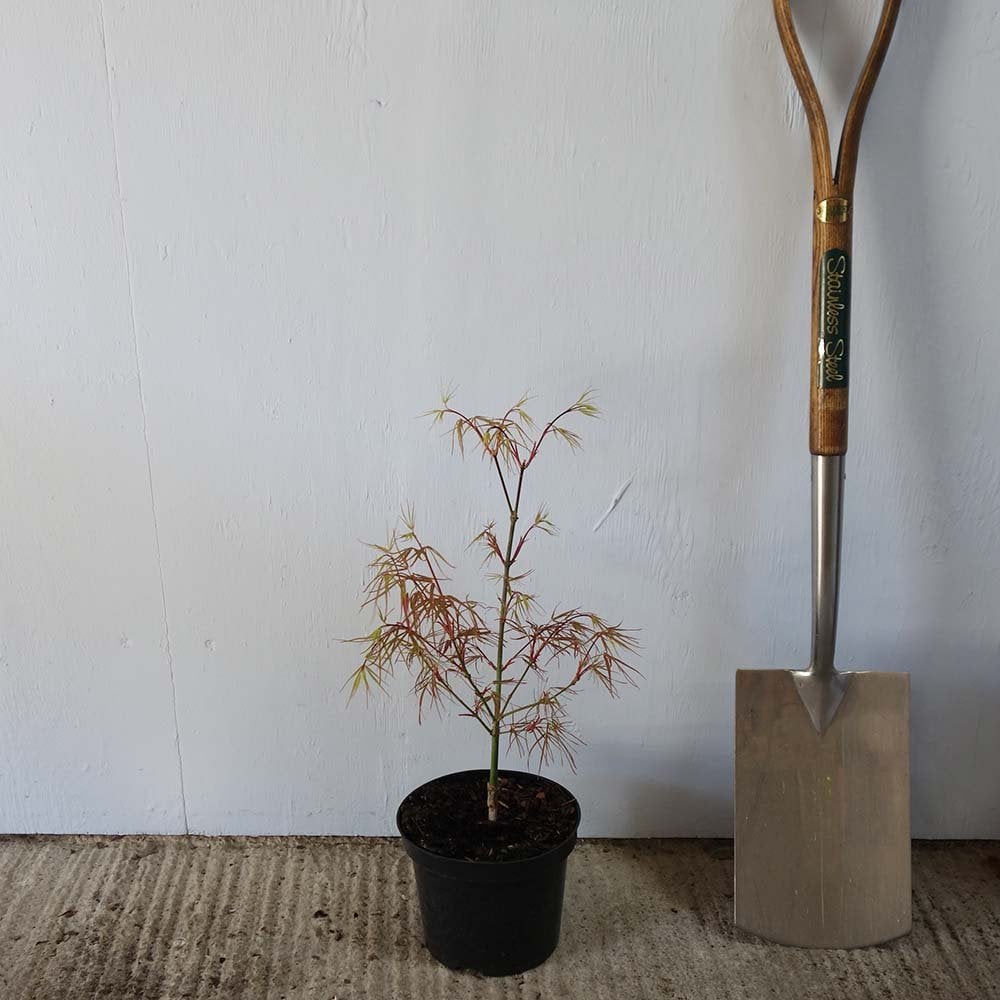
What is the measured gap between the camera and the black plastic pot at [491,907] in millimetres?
1289

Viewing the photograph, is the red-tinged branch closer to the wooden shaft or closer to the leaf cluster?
the leaf cluster

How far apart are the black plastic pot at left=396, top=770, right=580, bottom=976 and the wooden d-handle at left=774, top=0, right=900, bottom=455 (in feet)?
2.26

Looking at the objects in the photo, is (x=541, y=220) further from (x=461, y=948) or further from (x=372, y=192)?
(x=461, y=948)

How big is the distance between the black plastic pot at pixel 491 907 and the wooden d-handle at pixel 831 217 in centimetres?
69

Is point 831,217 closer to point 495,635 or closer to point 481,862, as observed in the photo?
point 495,635

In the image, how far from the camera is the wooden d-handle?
1.27 metres

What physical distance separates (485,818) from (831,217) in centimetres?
94

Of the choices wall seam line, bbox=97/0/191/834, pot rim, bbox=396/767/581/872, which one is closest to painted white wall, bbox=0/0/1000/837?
wall seam line, bbox=97/0/191/834

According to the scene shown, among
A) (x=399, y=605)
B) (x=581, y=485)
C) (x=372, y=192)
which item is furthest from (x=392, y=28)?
(x=399, y=605)

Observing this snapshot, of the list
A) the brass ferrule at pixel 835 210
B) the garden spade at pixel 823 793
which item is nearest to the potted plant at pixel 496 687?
the garden spade at pixel 823 793

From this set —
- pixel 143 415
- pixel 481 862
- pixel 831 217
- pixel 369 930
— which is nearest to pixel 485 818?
pixel 481 862

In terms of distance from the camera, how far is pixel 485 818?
1.39 metres

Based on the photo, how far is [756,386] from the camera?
1441 millimetres

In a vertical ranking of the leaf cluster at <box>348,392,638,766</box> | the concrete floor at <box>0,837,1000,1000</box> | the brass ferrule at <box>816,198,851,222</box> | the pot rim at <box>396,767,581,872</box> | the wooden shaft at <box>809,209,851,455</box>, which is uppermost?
the brass ferrule at <box>816,198,851,222</box>
